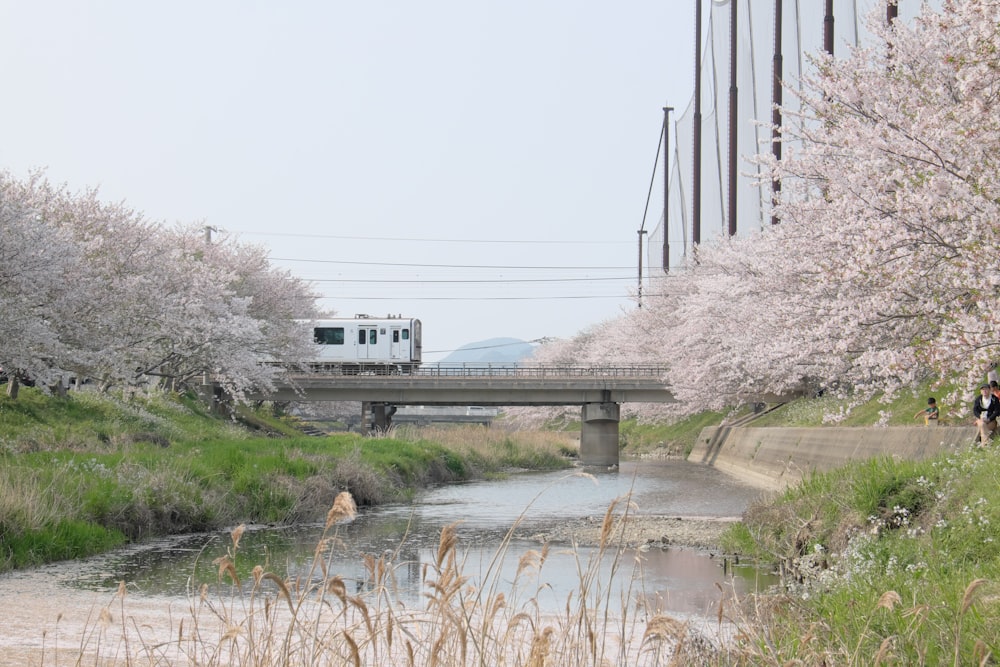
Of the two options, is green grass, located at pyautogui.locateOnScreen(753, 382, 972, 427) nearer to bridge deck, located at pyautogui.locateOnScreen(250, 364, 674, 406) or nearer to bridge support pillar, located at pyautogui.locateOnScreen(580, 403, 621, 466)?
bridge deck, located at pyautogui.locateOnScreen(250, 364, 674, 406)

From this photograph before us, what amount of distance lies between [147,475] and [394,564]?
552 centimetres

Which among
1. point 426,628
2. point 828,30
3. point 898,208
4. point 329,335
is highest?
point 828,30

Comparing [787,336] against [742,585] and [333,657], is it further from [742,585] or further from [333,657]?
[333,657]

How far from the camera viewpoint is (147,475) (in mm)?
15945

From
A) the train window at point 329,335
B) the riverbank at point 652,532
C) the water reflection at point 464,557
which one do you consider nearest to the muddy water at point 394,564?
the water reflection at point 464,557

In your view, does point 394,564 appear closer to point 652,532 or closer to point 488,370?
point 652,532

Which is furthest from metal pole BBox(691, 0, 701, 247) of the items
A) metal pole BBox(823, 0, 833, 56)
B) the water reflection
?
the water reflection

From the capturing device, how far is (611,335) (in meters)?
72.1

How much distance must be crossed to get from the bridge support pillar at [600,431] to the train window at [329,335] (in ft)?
48.0

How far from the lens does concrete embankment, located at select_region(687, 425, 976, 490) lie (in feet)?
53.3

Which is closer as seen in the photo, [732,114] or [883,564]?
[883,564]

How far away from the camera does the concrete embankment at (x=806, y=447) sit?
16231mm

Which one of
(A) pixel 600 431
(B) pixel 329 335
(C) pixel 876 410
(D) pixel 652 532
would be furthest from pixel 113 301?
(B) pixel 329 335

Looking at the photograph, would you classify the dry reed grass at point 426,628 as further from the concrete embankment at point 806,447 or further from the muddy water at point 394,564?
the concrete embankment at point 806,447
